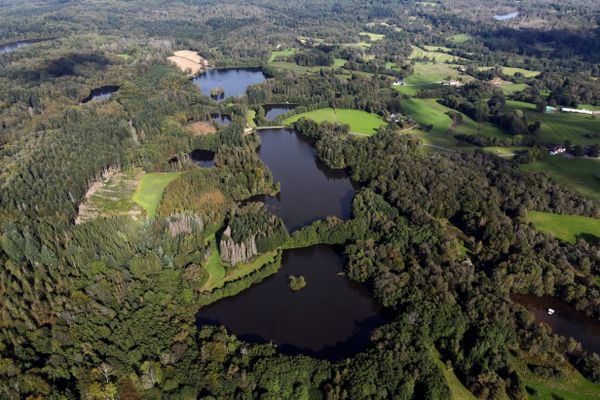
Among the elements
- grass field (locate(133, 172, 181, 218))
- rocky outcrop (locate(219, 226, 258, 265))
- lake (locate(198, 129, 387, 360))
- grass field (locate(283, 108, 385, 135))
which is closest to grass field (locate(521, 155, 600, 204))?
grass field (locate(283, 108, 385, 135))

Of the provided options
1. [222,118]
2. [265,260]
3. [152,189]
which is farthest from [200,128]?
[265,260]

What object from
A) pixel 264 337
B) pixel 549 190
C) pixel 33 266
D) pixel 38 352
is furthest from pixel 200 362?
pixel 549 190

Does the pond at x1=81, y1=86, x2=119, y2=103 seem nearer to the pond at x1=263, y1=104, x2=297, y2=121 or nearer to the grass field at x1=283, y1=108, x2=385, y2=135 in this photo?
the pond at x1=263, y1=104, x2=297, y2=121

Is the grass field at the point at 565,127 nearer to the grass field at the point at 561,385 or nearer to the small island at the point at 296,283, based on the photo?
the grass field at the point at 561,385

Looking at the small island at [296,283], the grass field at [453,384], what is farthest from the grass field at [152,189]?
the grass field at [453,384]

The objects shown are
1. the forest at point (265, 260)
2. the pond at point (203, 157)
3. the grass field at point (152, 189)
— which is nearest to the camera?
the forest at point (265, 260)

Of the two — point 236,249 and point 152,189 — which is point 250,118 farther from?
point 236,249
